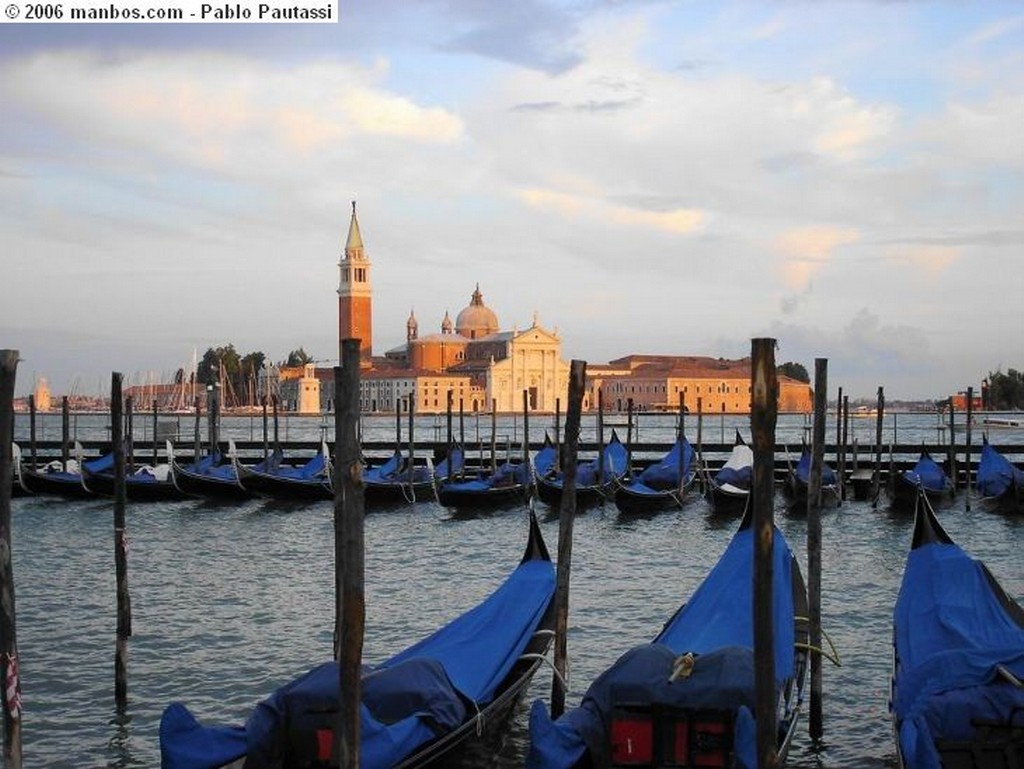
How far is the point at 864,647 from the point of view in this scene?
7.04 m

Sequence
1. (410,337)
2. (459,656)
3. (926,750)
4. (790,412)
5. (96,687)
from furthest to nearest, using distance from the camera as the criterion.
Answer: (410,337) < (790,412) < (96,687) < (459,656) < (926,750)

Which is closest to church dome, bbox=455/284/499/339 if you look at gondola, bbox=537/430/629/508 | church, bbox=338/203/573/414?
→ church, bbox=338/203/573/414

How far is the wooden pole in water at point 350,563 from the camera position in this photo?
3.71 meters

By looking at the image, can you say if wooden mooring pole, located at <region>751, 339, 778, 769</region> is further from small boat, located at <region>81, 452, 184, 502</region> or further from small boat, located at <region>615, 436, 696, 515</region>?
small boat, located at <region>81, 452, 184, 502</region>

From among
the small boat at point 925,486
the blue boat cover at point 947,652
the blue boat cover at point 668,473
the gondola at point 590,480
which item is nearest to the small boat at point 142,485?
the gondola at point 590,480

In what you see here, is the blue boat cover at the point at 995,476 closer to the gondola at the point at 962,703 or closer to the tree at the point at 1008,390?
the gondola at the point at 962,703

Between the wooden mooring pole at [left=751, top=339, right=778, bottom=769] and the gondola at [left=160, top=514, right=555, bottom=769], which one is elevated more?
the wooden mooring pole at [left=751, top=339, right=778, bottom=769]

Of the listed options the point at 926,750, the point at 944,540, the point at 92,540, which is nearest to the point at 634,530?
the point at 92,540

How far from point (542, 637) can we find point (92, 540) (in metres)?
8.21

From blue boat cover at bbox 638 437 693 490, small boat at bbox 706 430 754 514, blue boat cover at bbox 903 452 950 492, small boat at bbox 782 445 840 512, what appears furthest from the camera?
blue boat cover at bbox 638 437 693 490

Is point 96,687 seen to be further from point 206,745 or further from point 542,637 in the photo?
point 206,745

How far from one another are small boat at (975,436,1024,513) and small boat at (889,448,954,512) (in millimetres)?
377

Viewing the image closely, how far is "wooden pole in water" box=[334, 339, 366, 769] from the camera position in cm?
371

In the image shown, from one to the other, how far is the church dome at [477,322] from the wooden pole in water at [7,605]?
71.3 metres
